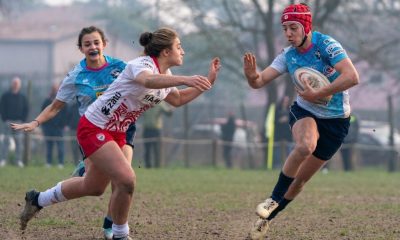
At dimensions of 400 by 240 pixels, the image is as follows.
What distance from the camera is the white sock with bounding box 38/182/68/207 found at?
8.30 meters

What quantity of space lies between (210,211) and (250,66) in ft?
9.92

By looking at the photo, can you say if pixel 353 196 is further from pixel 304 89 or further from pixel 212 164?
pixel 212 164

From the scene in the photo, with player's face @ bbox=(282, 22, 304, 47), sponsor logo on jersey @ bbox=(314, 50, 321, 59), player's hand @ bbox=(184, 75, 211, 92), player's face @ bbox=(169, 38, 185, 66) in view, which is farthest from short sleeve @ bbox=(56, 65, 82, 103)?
sponsor logo on jersey @ bbox=(314, 50, 321, 59)

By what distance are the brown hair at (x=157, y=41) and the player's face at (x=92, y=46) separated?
3.41 ft

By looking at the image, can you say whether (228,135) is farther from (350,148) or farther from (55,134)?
(55,134)

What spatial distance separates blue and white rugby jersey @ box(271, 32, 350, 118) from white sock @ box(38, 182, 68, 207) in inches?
89.6

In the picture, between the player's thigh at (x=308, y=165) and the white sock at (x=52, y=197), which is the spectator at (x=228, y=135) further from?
the white sock at (x=52, y=197)

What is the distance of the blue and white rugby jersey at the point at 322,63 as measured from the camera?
325 inches

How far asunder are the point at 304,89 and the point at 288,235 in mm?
1439

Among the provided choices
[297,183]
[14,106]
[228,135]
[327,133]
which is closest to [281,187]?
[297,183]

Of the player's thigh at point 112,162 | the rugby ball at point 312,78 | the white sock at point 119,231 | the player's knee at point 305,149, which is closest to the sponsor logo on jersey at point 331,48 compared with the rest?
the rugby ball at point 312,78

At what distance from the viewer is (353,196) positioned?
45.0ft

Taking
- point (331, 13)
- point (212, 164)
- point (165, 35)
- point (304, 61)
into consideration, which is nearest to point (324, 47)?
point (304, 61)

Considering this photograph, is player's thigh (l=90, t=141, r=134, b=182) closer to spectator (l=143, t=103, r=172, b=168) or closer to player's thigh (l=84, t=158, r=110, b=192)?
player's thigh (l=84, t=158, r=110, b=192)
